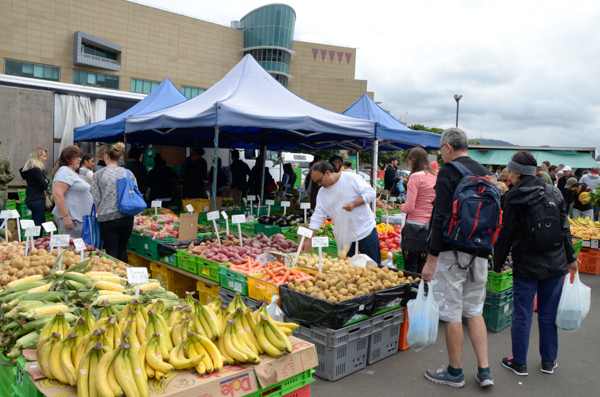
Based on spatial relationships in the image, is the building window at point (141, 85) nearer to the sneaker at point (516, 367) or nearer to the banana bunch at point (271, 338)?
the sneaker at point (516, 367)

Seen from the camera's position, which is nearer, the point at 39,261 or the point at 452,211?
the point at 452,211

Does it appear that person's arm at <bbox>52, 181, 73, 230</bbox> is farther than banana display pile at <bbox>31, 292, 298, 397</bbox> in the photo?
Yes

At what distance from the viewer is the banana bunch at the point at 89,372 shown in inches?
70.7

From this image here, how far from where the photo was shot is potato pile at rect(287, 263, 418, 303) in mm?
3586

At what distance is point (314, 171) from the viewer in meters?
4.66

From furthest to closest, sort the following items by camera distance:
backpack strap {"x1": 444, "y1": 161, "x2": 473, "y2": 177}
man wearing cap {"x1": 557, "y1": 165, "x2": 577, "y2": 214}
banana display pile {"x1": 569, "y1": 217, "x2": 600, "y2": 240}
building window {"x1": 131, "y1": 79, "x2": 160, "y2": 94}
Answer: building window {"x1": 131, "y1": 79, "x2": 160, "y2": 94}, man wearing cap {"x1": 557, "y1": 165, "x2": 577, "y2": 214}, banana display pile {"x1": 569, "y1": 217, "x2": 600, "y2": 240}, backpack strap {"x1": 444, "y1": 161, "x2": 473, "y2": 177}

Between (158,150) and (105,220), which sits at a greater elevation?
(158,150)

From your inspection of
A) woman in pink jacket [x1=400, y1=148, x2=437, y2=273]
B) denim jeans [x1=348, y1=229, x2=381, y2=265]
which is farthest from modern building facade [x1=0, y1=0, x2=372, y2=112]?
woman in pink jacket [x1=400, y1=148, x2=437, y2=273]

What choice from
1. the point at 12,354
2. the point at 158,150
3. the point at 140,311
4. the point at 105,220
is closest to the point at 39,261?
the point at 105,220

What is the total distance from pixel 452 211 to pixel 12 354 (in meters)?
2.87

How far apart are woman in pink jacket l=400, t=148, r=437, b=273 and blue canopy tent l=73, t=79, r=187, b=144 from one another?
6208 mm

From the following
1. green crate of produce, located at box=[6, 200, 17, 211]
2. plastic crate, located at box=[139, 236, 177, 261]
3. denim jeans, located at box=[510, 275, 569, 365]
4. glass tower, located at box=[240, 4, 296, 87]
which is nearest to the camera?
denim jeans, located at box=[510, 275, 569, 365]

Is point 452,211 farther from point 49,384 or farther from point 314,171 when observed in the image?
point 49,384

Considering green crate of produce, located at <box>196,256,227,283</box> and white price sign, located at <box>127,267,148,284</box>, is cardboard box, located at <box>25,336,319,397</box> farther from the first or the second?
green crate of produce, located at <box>196,256,227,283</box>
